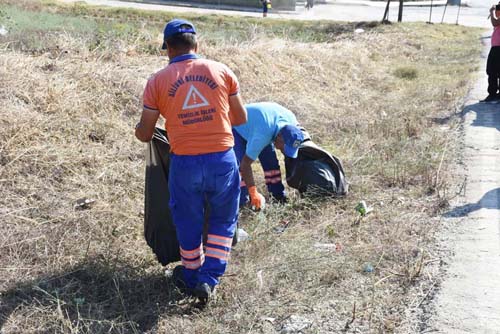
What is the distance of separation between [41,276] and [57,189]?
139cm

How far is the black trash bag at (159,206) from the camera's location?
158 inches

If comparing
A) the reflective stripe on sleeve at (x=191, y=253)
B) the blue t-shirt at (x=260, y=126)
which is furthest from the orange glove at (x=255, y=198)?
the reflective stripe on sleeve at (x=191, y=253)

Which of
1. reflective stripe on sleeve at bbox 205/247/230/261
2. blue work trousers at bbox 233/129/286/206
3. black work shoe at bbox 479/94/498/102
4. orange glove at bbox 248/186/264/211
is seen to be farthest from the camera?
black work shoe at bbox 479/94/498/102

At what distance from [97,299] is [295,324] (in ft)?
4.09

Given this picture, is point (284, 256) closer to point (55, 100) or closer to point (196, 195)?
point (196, 195)

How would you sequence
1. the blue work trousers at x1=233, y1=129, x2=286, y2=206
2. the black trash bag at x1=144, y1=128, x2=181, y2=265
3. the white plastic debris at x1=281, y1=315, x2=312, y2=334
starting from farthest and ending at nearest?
the blue work trousers at x1=233, y1=129, x2=286, y2=206, the black trash bag at x1=144, y1=128, x2=181, y2=265, the white plastic debris at x1=281, y1=315, x2=312, y2=334

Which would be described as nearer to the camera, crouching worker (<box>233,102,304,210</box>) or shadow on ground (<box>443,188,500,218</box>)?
crouching worker (<box>233,102,304,210</box>)

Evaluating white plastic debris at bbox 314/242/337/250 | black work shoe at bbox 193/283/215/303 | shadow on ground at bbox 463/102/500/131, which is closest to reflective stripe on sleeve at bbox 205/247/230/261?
black work shoe at bbox 193/283/215/303

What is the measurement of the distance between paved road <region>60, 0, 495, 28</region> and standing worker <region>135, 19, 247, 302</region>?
30541 mm

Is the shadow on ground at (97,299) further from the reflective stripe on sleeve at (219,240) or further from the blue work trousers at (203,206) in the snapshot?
the reflective stripe on sleeve at (219,240)

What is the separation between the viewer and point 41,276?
395cm

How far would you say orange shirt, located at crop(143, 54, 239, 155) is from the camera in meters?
3.48

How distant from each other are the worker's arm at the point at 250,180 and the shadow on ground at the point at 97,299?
125 centimetres

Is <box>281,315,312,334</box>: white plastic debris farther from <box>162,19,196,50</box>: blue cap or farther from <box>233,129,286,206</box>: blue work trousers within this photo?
<box>233,129,286,206</box>: blue work trousers
